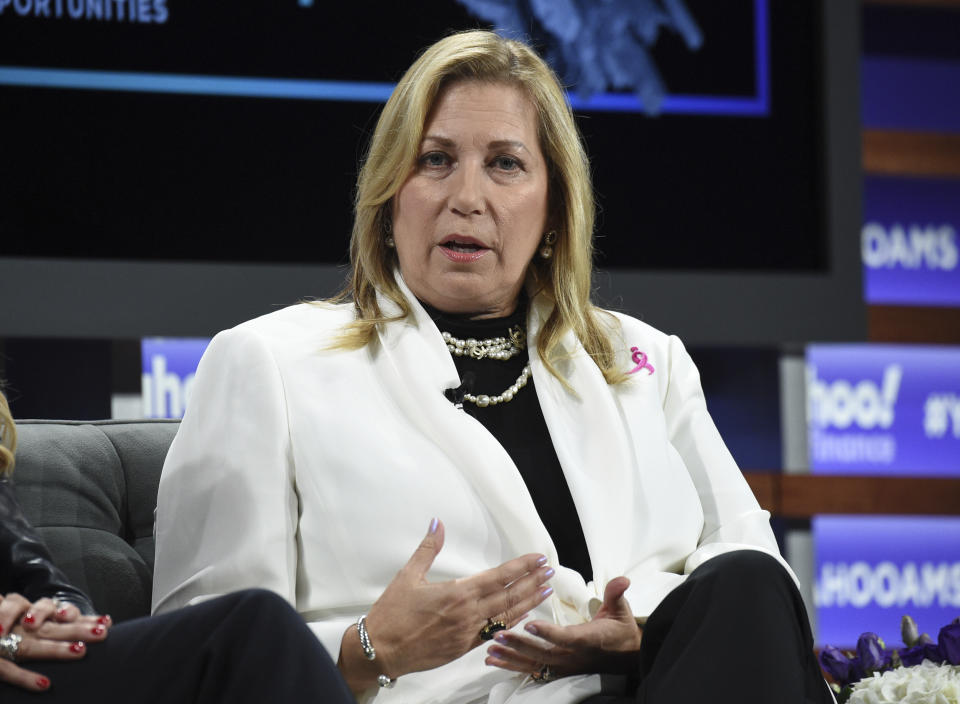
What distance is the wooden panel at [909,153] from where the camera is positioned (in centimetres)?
472

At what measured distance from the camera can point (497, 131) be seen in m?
2.12

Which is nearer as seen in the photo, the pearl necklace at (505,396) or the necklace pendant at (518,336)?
the pearl necklace at (505,396)

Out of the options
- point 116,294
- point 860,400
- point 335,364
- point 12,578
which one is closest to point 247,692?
point 12,578

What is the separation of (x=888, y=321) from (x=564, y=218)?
2629 mm

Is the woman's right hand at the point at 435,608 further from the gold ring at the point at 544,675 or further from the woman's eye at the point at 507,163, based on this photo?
the woman's eye at the point at 507,163

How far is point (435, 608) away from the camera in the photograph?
165 centimetres

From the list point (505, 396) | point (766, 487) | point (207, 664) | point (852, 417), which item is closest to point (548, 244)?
point (505, 396)

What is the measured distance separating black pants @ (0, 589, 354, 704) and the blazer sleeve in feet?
2.70

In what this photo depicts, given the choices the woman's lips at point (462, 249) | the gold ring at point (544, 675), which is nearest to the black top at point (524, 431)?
the woman's lips at point (462, 249)

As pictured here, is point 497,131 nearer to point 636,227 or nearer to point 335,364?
point 335,364

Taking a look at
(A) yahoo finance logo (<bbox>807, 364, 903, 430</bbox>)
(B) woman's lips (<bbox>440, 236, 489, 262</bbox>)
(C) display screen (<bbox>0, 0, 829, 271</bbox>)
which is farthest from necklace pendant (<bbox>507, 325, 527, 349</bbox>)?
(A) yahoo finance logo (<bbox>807, 364, 903, 430</bbox>)

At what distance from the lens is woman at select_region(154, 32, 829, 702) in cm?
167

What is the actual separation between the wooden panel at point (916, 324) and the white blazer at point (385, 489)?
2.66m

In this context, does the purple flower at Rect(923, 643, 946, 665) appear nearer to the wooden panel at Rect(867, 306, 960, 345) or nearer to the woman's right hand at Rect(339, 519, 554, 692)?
the woman's right hand at Rect(339, 519, 554, 692)
